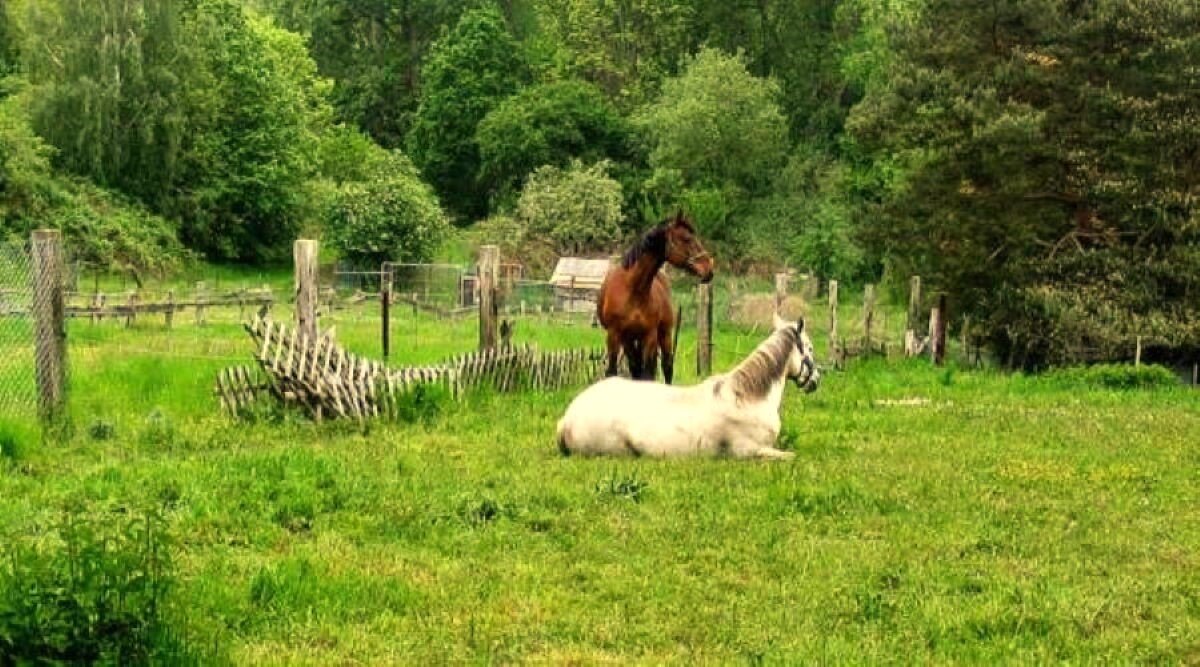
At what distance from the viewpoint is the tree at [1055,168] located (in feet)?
87.0

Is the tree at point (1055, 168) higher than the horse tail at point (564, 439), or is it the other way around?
the tree at point (1055, 168)

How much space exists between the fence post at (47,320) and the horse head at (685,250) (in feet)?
21.6

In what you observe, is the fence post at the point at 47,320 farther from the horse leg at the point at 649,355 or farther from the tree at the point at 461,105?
the tree at the point at 461,105

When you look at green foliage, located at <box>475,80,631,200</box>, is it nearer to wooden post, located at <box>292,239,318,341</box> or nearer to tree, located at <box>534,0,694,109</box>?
tree, located at <box>534,0,694,109</box>

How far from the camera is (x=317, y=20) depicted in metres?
87.9

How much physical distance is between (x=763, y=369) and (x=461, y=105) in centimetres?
6206

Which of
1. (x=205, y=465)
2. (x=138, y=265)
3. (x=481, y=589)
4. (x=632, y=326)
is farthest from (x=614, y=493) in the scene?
(x=138, y=265)

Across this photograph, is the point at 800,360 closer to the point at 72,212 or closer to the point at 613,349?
the point at 613,349

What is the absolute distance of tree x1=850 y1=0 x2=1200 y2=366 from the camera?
87.0 feet

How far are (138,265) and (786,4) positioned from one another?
40425 mm

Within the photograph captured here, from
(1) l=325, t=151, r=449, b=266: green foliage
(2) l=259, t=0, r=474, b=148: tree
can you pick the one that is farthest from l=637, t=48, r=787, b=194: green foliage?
(2) l=259, t=0, r=474, b=148: tree

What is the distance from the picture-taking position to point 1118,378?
2272 centimetres

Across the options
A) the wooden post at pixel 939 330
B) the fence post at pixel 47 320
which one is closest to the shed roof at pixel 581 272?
the wooden post at pixel 939 330

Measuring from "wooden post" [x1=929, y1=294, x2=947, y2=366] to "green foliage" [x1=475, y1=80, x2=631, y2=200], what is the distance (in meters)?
35.4
